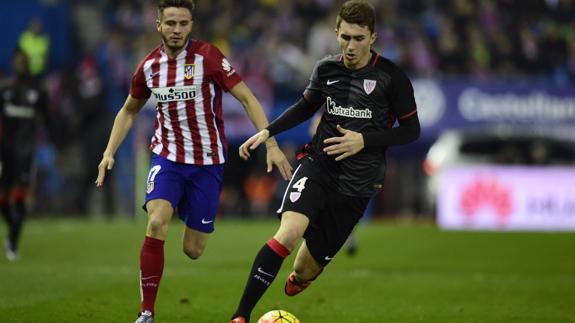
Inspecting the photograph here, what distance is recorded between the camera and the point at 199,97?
845 centimetres

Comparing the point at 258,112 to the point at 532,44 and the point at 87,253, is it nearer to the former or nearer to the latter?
the point at 87,253

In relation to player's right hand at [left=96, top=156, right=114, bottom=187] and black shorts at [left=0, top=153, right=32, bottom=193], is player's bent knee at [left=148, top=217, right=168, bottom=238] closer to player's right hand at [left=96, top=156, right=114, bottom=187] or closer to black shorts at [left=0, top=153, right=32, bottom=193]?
player's right hand at [left=96, top=156, right=114, bottom=187]

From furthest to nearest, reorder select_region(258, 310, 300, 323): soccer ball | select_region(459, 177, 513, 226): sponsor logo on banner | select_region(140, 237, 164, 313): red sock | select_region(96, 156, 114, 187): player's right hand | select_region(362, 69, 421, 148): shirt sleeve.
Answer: select_region(459, 177, 513, 226): sponsor logo on banner, select_region(96, 156, 114, 187): player's right hand, select_region(362, 69, 421, 148): shirt sleeve, select_region(140, 237, 164, 313): red sock, select_region(258, 310, 300, 323): soccer ball

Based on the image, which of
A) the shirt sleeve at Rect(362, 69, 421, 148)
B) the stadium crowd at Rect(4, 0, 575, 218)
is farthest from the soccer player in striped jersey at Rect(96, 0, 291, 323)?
the stadium crowd at Rect(4, 0, 575, 218)

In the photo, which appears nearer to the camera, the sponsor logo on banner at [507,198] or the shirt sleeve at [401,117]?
the shirt sleeve at [401,117]

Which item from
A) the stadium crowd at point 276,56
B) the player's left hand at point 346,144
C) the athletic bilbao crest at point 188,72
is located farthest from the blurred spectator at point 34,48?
the player's left hand at point 346,144

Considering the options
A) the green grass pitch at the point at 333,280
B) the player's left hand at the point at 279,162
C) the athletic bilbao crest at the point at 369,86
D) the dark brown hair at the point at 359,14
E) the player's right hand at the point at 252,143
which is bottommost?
the green grass pitch at the point at 333,280

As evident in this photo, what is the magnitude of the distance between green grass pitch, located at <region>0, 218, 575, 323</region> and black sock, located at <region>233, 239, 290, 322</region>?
4.27 ft

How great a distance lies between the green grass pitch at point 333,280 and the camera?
930 centimetres

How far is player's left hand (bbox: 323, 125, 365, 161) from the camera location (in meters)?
7.67

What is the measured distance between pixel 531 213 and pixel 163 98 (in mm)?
15078

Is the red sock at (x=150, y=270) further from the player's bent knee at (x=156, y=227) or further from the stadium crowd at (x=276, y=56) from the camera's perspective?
the stadium crowd at (x=276, y=56)

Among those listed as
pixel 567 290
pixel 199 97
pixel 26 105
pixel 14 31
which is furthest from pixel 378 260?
pixel 14 31

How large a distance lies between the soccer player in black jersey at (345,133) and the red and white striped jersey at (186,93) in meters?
0.75
